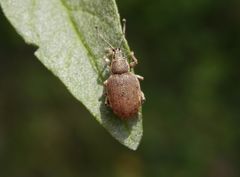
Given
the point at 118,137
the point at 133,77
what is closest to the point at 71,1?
the point at 118,137

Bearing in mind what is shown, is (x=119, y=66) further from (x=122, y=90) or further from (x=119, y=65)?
(x=122, y=90)

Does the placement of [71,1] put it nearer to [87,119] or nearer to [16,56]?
[87,119]

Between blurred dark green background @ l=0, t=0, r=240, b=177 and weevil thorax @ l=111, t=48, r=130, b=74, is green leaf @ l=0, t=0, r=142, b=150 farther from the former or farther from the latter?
blurred dark green background @ l=0, t=0, r=240, b=177

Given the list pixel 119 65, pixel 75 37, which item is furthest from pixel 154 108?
pixel 75 37

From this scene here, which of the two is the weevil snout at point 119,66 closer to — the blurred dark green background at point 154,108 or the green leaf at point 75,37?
the green leaf at point 75,37

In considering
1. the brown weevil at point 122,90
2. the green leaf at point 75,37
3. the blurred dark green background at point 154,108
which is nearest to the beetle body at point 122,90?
the brown weevil at point 122,90

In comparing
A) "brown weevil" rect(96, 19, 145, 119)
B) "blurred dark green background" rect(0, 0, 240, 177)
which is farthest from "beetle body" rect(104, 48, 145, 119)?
"blurred dark green background" rect(0, 0, 240, 177)
